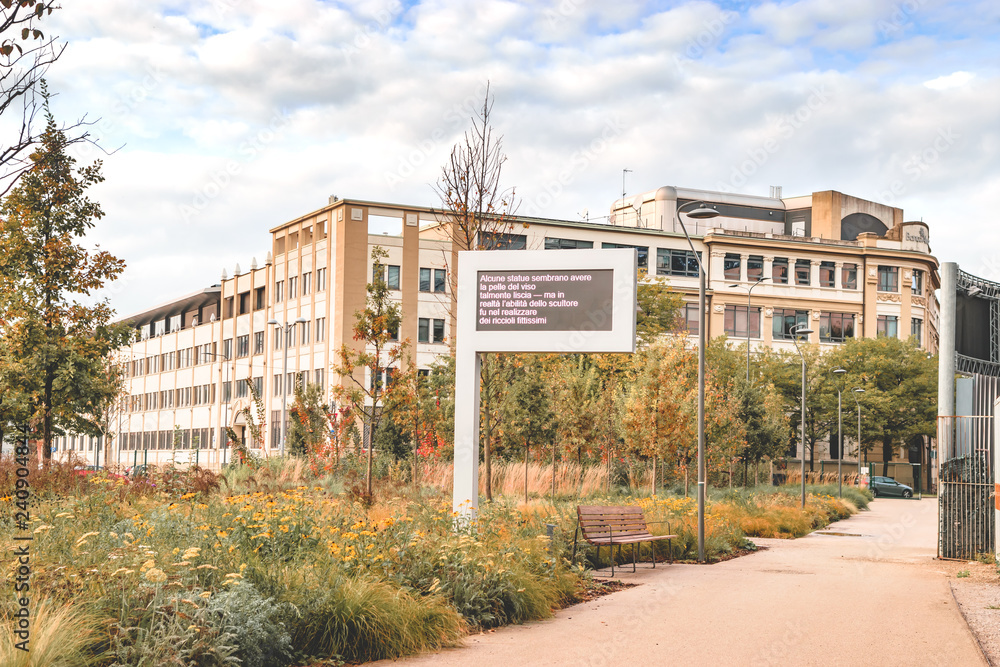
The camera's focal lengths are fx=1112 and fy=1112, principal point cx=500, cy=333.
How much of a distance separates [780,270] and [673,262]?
833 cm

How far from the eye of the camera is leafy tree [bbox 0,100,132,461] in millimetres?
20906

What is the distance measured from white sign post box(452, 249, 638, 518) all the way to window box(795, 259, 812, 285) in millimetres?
66579

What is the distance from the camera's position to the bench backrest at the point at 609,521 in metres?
15.9

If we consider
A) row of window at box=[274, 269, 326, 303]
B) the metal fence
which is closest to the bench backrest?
the metal fence

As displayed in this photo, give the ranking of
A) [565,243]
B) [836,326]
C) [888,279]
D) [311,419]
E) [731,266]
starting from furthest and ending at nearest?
[888,279] → [836,326] → [731,266] → [565,243] → [311,419]

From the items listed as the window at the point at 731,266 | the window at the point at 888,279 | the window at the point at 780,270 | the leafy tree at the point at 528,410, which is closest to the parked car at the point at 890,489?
the window at the point at 731,266

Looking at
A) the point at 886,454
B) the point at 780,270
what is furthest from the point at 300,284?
the point at 886,454

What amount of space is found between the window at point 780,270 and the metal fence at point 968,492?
61.9 m

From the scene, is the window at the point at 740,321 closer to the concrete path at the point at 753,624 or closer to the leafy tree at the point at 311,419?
the leafy tree at the point at 311,419

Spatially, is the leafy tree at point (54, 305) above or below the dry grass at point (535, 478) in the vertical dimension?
above

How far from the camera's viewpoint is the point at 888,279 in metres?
81.2

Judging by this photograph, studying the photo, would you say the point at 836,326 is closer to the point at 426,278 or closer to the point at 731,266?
the point at 731,266

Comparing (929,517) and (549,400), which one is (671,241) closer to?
(929,517)

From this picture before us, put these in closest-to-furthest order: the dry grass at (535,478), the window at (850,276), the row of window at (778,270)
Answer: the dry grass at (535,478) < the row of window at (778,270) < the window at (850,276)
